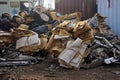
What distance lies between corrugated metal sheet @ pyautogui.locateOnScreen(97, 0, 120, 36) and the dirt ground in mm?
3217

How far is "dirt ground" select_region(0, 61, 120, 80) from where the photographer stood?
6.30 meters

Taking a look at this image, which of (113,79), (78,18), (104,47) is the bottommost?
(113,79)

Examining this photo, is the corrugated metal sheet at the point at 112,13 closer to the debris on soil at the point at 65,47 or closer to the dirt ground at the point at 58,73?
the debris on soil at the point at 65,47

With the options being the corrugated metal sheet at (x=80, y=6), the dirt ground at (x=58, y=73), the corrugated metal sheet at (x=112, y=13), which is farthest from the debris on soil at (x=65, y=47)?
the corrugated metal sheet at (x=80, y=6)

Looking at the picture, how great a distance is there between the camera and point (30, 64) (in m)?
7.59

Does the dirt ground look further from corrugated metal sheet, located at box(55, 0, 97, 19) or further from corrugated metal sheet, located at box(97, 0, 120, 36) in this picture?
corrugated metal sheet, located at box(55, 0, 97, 19)

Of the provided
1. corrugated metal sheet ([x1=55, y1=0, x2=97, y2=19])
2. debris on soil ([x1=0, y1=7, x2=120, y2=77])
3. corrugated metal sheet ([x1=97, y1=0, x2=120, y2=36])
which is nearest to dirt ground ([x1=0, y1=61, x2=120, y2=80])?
debris on soil ([x1=0, y1=7, x2=120, y2=77])

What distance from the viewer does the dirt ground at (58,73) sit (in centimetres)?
630

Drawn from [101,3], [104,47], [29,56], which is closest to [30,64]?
[29,56]

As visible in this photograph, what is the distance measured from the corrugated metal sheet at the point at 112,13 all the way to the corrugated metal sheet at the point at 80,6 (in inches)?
53.9

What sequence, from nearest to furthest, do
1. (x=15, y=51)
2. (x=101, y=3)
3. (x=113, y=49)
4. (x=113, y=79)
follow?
(x=113, y=79)
(x=113, y=49)
(x=15, y=51)
(x=101, y=3)

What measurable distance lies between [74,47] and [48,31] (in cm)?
304

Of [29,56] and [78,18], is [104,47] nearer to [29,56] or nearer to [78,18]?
[29,56]

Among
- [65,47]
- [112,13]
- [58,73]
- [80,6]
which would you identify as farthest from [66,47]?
[80,6]
